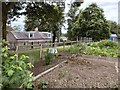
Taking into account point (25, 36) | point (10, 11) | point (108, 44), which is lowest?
point (108, 44)

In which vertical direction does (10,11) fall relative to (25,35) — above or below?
above

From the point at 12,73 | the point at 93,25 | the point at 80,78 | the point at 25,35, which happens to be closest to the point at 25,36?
the point at 25,35

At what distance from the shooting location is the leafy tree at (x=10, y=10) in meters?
11.7

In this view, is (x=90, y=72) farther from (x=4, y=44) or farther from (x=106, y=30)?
(x=106, y=30)

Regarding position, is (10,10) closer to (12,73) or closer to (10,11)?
(10,11)

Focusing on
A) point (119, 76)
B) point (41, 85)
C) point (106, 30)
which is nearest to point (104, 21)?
point (106, 30)

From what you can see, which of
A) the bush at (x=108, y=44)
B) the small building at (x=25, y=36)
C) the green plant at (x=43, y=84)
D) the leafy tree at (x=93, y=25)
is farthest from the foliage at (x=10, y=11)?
the small building at (x=25, y=36)

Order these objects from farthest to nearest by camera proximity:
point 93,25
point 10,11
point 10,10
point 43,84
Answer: point 93,25 < point 10,11 < point 10,10 < point 43,84

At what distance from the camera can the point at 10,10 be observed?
13.7m

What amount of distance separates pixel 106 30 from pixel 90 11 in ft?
10.6

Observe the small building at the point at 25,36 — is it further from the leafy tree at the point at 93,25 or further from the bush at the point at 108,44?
the bush at the point at 108,44

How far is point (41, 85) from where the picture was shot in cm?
454

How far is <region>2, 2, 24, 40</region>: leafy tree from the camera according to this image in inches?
461

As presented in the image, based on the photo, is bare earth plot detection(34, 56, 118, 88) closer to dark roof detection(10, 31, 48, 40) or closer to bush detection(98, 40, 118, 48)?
bush detection(98, 40, 118, 48)
